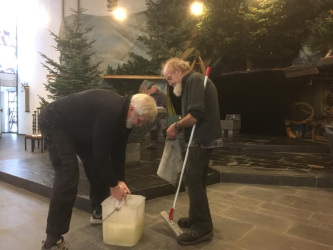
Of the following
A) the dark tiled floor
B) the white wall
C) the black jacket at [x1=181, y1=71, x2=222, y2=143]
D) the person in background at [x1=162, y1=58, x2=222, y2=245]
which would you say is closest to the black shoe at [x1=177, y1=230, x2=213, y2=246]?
the person in background at [x1=162, y1=58, x2=222, y2=245]

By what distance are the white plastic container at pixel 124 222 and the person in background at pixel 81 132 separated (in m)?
0.16

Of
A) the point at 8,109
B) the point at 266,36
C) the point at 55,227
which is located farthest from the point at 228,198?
the point at 8,109

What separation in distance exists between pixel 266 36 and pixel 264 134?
3.26 m

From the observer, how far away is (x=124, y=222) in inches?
101

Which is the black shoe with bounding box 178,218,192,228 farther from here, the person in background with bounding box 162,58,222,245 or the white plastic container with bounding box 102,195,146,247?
the white plastic container with bounding box 102,195,146,247

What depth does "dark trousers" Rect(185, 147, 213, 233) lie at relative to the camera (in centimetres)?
270

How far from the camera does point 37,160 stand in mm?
5961

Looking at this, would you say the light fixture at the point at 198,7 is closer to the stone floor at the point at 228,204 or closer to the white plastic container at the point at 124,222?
the stone floor at the point at 228,204

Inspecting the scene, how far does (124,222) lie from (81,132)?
2.83 feet

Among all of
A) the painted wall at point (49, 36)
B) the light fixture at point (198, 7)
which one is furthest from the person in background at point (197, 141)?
the painted wall at point (49, 36)

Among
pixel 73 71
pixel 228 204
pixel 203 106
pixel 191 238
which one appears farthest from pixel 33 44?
pixel 191 238

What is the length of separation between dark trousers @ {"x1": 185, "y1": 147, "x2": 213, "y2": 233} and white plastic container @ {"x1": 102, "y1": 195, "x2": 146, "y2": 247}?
1.56 ft

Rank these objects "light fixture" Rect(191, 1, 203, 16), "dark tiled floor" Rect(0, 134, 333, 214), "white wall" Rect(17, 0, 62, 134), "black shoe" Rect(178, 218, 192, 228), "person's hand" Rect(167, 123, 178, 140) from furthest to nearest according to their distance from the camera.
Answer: "white wall" Rect(17, 0, 62, 134) → "light fixture" Rect(191, 1, 203, 16) → "dark tiled floor" Rect(0, 134, 333, 214) → "black shoe" Rect(178, 218, 192, 228) → "person's hand" Rect(167, 123, 178, 140)

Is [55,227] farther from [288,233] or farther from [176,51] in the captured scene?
[176,51]
